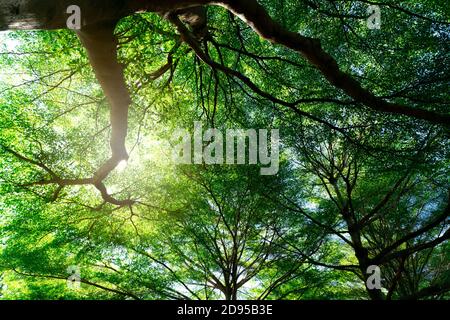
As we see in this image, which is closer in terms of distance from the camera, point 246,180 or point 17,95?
point 17,95

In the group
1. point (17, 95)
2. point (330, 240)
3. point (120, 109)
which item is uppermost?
point (17, 95)

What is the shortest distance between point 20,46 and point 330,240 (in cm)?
1016

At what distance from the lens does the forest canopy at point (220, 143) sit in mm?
3363

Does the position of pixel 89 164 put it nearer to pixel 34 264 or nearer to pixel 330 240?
pixel 34 264

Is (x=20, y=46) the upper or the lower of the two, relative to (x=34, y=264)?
upper

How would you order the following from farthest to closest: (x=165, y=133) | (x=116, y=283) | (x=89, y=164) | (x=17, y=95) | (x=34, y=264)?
(x=116, y=283) < (x=34, y=264) < (x=89, y=164) < (x=17, y=95) < (x=165, y=133)

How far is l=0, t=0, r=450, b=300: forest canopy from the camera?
11.0 ft

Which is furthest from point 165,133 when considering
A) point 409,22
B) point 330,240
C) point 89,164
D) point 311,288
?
point 311,288

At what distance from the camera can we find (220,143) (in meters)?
6.93

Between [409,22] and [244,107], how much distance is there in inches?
146

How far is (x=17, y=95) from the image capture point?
20.1ft

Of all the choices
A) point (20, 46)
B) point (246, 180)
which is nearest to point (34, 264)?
point (20, 46)
